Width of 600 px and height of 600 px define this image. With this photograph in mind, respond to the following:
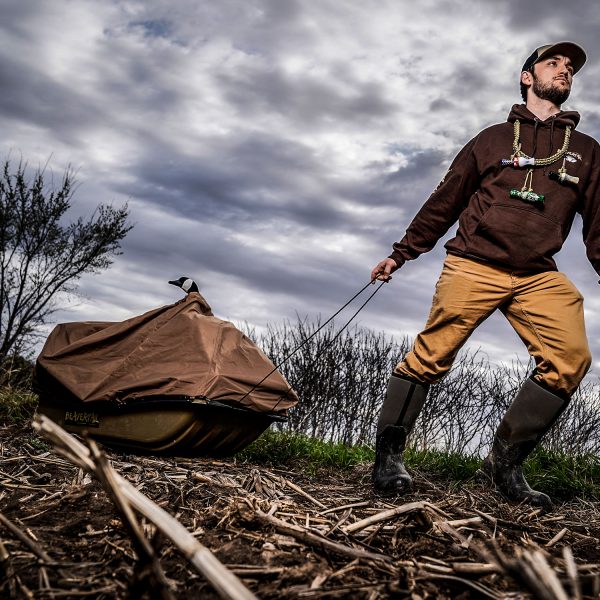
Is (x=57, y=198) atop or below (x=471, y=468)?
atop

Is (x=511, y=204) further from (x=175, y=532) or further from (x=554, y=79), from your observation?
(x=175, y=532)

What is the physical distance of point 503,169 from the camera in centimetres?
373

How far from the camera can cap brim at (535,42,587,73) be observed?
3.89 metres

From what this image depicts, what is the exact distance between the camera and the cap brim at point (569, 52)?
3.89 meters

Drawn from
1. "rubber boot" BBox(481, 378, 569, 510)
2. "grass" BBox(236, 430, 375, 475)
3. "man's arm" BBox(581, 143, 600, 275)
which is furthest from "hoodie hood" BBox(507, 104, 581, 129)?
"grass" BBox(236, 430, 375, 475)

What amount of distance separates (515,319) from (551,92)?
153 centimetres

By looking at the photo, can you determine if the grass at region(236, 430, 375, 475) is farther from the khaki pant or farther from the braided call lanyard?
the braided call lanyard

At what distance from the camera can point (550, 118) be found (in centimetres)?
384

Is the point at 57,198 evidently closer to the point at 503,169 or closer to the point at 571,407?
the point at 503,169

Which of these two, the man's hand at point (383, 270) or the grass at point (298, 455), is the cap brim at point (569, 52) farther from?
the grass at point (298, 455)

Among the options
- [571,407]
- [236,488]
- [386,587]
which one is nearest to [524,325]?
[236,488]

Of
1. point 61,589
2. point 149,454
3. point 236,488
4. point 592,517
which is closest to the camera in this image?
point 61,589

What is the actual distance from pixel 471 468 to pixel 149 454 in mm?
2408

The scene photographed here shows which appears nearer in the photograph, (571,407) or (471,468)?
(471,468)
